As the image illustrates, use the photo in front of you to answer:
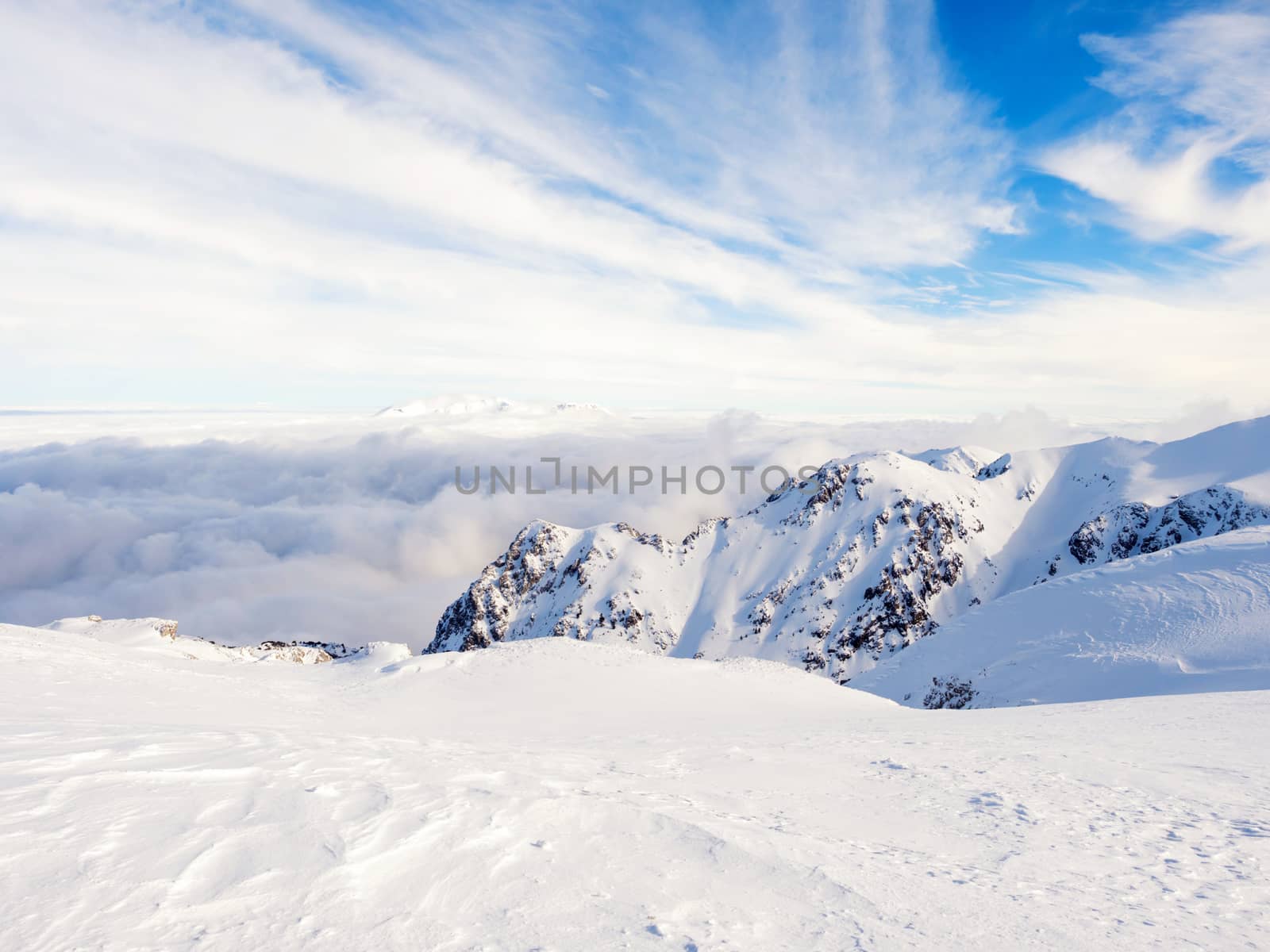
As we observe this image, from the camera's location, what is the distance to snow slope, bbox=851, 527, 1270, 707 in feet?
111

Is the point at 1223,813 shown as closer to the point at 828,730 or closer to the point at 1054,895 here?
the point at 1054,895

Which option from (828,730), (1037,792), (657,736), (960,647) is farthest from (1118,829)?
(960,647)

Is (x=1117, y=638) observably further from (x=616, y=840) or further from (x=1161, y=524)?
(x=1161, y=524)

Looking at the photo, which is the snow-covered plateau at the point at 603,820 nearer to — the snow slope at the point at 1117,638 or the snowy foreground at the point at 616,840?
the snowy foreground at the point at 616,840

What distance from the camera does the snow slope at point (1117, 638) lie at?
33.9 metres

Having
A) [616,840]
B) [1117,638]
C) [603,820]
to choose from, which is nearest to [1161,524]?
[1117,638]

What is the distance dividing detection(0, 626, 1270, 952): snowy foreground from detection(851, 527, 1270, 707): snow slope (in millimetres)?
24325

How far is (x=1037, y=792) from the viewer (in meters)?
10.2

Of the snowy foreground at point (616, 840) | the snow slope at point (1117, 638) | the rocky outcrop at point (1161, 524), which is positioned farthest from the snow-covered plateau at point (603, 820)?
the rocky outcrop at point (1161, 524)

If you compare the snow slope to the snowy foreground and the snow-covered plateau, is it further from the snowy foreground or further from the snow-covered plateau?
the snowy foreground

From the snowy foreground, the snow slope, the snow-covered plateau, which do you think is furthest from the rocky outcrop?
the snowy foreground

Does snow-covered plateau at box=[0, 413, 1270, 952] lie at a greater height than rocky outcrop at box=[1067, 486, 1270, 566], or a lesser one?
greater

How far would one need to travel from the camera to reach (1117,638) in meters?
40.2

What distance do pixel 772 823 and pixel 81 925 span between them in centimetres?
703
